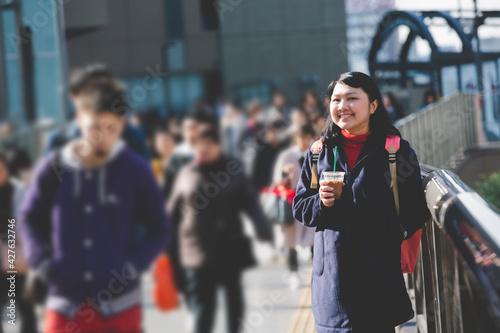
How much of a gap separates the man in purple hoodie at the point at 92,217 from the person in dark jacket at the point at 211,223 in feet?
1.31

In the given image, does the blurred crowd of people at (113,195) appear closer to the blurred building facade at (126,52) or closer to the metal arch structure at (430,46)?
the blurred building facade at (126,52)

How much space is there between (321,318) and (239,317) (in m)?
1.31

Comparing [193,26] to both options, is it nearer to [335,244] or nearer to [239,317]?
[335,244]

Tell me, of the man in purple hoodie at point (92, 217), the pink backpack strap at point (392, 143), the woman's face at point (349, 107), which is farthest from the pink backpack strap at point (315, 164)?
the man in purple hoodie at point (92, 217)

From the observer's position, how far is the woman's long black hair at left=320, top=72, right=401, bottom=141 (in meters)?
Result: 2.36

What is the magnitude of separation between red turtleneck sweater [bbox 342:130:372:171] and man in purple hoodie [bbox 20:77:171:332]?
628 millimetres

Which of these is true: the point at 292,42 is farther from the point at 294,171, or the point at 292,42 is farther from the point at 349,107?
the point at 294,171

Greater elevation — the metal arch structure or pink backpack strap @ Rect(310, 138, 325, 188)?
the metal arch structure

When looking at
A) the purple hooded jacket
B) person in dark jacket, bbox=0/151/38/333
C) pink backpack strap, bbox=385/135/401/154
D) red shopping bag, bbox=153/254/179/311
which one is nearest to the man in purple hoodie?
the purple hooded jacket

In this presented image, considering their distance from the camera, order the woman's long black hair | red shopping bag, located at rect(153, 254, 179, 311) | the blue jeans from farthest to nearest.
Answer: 1. the blue jeans
2. red shopping bag, located at rect(153, 254, 179, 311)
3. the woman's long black hair

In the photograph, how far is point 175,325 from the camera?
2.87 metres

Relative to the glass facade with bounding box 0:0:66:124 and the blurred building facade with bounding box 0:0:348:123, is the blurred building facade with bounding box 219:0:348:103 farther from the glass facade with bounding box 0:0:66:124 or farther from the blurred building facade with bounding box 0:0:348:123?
the glass facade with bounding box 0:0:66:124

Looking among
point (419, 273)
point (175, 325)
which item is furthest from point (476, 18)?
point (175, 325)

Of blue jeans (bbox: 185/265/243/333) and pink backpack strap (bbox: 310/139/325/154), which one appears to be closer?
pink backpack strap (bbox: 310/139/325/154)
